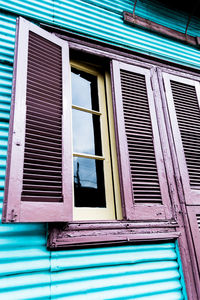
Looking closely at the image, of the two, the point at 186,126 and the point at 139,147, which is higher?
the point at 186,126

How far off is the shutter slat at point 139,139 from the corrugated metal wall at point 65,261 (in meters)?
0.46

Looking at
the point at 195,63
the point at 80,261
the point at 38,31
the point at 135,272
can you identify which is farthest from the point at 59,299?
the point at 195,63

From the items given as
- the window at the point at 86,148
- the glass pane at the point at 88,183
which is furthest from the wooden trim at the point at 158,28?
the glass pane at the point at 88,183

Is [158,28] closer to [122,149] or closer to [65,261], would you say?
[122,149]

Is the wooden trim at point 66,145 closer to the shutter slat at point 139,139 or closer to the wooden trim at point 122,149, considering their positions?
the wooden trim at point 122,149

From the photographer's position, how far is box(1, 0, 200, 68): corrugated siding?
7.71ft

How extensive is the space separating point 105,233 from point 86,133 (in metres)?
0.97

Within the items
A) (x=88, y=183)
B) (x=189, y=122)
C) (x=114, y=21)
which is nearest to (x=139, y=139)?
(x=88, y=183)

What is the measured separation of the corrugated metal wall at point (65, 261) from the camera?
1.49m

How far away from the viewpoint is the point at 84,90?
245 cm

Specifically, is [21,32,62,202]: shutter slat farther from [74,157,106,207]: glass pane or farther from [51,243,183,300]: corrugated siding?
[51,243,183,300]: corrugated siding

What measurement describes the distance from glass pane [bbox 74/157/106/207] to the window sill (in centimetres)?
27

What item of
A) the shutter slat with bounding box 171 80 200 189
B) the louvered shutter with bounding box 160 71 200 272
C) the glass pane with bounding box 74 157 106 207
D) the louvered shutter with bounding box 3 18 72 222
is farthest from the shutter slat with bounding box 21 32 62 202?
the shutter slat with bounding box 171 80 200 189

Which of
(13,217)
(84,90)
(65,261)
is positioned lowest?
(65,261)
